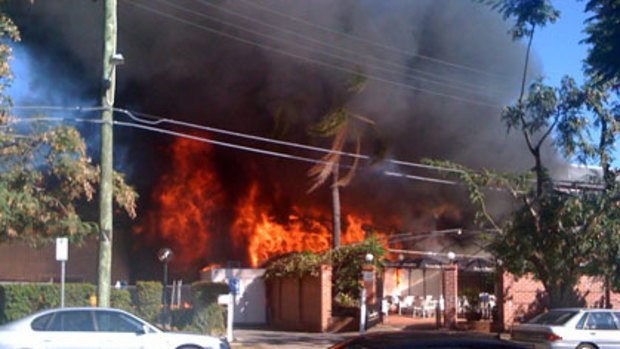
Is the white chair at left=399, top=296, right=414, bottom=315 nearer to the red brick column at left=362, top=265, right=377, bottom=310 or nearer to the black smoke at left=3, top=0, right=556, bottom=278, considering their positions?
the red brick column at left=362, top=265, right=377, bottom=310

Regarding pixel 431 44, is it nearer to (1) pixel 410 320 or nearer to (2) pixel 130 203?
(1) pixel 410 320

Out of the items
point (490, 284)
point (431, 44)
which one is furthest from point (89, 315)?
point (431, 44)

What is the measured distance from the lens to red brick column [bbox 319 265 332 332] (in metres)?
30.2

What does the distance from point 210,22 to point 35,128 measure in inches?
785

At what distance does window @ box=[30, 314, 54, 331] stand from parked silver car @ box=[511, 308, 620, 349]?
32.3 ft

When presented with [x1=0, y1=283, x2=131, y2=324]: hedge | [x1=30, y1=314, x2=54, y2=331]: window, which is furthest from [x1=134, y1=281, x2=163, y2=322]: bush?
[x1=30, y1=314, x2=54, y2=331]: window

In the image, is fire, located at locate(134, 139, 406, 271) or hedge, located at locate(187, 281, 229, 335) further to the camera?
fire, located at locate(134, 139, 406, 271)

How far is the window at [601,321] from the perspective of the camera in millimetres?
19750

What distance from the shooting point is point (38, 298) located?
24.8 metres

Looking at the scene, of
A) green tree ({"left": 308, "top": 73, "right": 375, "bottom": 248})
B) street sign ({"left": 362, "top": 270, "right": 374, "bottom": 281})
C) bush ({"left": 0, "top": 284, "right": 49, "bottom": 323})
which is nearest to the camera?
bush ({"left": 0, "top": 284, "right": 49, "bottom": 323})

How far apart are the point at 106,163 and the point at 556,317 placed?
34.5 feet

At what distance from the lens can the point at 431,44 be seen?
43.0 meters

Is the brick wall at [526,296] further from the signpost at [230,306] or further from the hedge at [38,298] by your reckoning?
the hedge at [38,298]

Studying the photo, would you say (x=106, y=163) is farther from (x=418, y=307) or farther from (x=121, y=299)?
(x=418, y=307)
